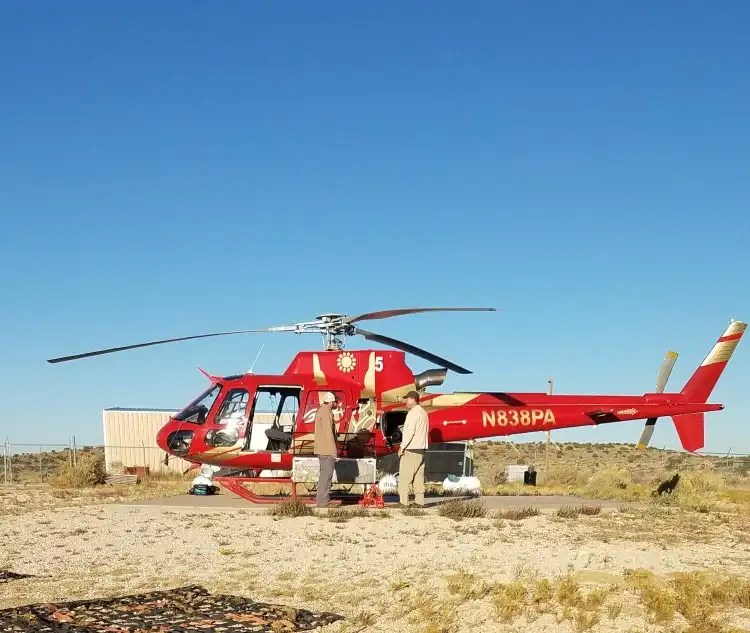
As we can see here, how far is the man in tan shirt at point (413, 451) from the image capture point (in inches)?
605

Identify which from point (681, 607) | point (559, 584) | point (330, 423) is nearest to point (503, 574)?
point (559, 584)

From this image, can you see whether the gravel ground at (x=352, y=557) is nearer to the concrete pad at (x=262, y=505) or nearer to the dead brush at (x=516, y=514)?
the dead brush at (x=516, y=514)

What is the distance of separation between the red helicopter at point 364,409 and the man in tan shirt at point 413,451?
1524 mm

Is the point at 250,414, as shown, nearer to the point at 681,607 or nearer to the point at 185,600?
the point at 185,600

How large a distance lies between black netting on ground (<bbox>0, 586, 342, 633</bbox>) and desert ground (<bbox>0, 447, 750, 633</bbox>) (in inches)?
13.3

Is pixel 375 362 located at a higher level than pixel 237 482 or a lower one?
higher

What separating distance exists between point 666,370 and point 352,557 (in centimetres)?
1077

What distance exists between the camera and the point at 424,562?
9258 millimetres

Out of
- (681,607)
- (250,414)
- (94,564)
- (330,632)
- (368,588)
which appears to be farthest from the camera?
(250,414)

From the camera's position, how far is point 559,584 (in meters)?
7.61


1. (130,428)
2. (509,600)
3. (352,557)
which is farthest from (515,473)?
(509,600)

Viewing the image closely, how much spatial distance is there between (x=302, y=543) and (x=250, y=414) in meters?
6.30

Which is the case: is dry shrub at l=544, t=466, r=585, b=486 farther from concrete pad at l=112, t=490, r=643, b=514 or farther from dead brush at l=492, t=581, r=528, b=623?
dead brush at l=492, t=581, r=528, b=623

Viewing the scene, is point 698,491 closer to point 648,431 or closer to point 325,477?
point 648,431
